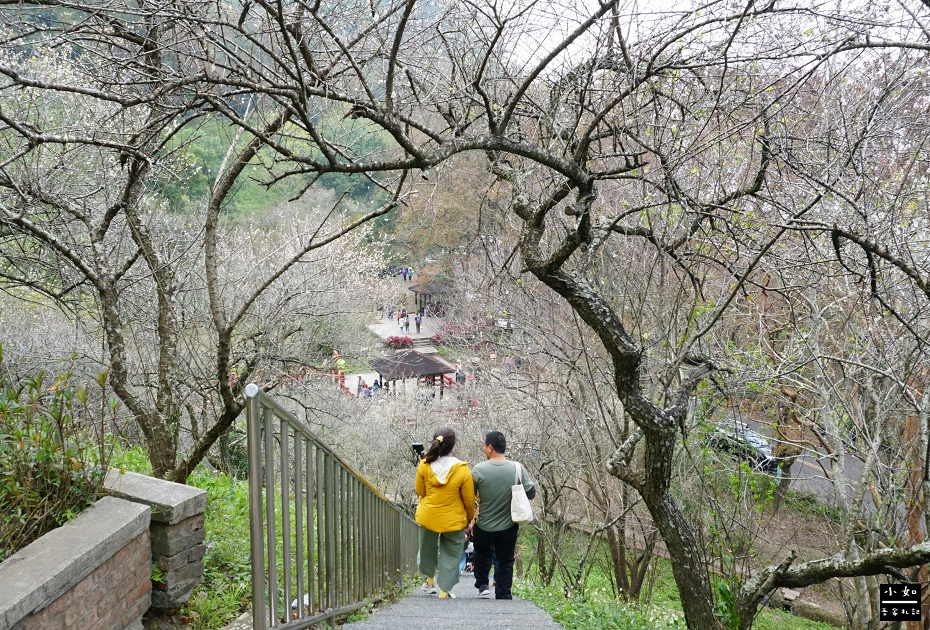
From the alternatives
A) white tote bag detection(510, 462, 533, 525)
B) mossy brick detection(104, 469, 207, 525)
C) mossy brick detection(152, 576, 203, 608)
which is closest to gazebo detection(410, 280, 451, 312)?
white tote bag detection(510, 462, 533, 525)

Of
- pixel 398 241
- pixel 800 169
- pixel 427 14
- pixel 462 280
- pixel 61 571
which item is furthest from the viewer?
pixel 398 241

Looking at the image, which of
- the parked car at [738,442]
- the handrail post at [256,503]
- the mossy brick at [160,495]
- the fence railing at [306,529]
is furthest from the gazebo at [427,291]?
the handrail post at [256,503]

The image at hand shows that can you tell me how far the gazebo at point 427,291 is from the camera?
78.1 feet

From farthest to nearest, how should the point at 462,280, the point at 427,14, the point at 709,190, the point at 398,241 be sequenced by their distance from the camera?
the point at 398,241 < the point at 462,280 < the point at 709,190 < the point at 427,14

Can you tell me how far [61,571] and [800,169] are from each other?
4.36 m

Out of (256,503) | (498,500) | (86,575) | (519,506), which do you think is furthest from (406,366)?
(256,503)

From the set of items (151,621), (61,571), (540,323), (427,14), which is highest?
(427,14)

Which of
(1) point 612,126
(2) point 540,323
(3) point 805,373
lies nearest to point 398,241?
(2) point 540,323

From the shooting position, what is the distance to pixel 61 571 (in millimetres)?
2408

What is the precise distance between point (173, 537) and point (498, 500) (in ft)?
7.77

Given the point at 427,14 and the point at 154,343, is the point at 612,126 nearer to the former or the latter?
the point at 427,14

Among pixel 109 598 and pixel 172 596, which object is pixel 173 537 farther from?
pixel 109 598

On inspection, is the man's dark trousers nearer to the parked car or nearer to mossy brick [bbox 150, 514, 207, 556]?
the parked car

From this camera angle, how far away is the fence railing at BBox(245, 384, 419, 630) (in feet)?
7.38
